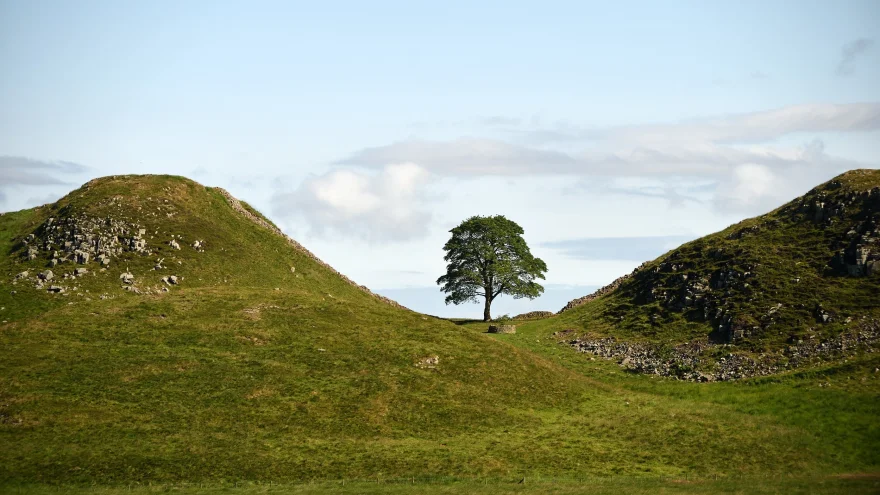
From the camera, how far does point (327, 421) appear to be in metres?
69.6

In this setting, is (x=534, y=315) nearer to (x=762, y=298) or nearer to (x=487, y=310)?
(x=487, y=310)

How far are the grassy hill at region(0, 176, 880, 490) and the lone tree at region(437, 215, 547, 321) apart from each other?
73.0ft

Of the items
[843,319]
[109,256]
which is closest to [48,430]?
[109,256]

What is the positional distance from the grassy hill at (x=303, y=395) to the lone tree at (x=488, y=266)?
877 inches

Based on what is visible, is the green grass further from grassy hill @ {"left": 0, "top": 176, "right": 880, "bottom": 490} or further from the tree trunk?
the tree trunk

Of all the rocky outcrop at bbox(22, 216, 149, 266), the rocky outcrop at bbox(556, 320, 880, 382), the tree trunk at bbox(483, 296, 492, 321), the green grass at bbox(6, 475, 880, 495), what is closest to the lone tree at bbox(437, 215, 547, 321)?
the tree trunk at bbox(483, 296, 492, 321)

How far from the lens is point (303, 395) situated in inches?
2911

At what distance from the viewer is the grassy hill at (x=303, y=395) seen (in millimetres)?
61969

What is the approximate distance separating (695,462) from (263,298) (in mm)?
54617

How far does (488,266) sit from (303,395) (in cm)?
6224

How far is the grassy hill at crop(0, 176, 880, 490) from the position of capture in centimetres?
6197

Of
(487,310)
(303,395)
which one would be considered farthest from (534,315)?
(303,395)

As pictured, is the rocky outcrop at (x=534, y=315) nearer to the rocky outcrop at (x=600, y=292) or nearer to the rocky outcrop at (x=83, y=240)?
the rocky outcrop at (x=600, y=292)

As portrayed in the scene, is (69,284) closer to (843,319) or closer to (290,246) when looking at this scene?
(290,246)
